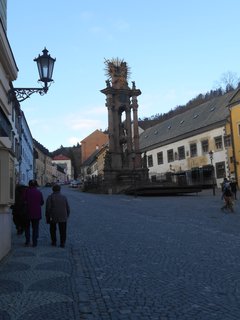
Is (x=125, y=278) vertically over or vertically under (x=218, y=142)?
under

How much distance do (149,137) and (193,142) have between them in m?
17.2

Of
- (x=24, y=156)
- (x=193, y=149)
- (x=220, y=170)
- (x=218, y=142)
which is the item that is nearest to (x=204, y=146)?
(x=193, y=149)

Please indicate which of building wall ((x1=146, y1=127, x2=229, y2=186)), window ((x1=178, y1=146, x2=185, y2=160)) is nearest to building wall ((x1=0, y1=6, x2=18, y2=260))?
building wall ((x1=146, y1=127, x2=229, y2=186))

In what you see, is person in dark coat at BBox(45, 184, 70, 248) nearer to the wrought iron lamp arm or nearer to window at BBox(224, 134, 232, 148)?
the wrought iron lamp arm

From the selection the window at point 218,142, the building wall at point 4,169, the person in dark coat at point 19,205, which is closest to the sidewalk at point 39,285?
the building wall at point 4,169

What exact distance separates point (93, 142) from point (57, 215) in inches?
4376

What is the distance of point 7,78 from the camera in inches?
509

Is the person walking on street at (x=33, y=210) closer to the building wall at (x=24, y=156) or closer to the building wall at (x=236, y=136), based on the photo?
the building wall at (x=24, y=156)


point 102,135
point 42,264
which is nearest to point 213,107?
point 42,264

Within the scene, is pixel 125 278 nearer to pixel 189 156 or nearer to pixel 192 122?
pixel 189 156

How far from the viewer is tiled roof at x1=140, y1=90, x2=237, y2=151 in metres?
54.6

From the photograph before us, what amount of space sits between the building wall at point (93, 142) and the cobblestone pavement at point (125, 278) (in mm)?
106701

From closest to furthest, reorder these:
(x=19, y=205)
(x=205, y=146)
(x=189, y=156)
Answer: (x=19, y=205)
(x=205, y=146)
(x=189, y=156)

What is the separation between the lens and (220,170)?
52.0m
